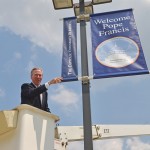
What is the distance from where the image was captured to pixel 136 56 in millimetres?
6051

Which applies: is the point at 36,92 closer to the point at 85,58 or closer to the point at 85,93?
the point at 85,93

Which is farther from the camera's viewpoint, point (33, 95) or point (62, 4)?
point (62, 4)

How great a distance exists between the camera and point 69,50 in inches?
251

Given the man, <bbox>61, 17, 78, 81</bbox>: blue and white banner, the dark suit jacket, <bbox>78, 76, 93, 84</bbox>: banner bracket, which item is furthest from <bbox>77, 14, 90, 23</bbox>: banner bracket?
the dark suit jacket

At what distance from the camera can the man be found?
4824 mm

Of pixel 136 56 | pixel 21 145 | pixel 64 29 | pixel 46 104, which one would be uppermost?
pixel 64 29

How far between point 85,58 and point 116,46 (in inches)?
24.6

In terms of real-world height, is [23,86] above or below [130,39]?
below

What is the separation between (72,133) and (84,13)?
4.61 metres

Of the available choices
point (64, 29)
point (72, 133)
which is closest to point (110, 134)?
point (72, 133)

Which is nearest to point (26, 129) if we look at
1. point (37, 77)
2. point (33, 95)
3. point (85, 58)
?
point (33, 95)

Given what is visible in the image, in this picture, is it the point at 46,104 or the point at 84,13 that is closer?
the point at 46,104

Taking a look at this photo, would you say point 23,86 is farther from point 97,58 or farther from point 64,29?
point 64,29

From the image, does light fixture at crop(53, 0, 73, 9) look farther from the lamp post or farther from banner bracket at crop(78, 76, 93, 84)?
banner bracket at crop(78, 76, 93, 84)
